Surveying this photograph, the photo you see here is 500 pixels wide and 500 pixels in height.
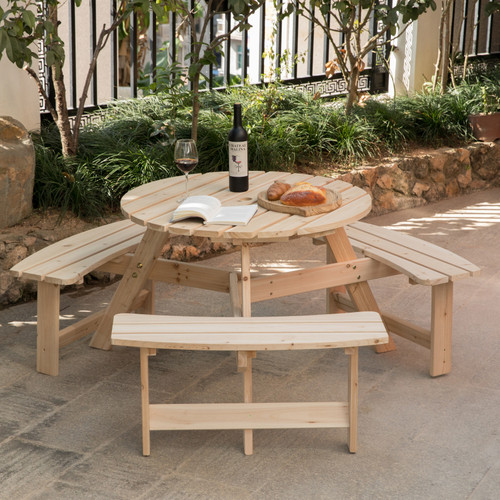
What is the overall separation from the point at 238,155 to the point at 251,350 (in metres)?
0.98

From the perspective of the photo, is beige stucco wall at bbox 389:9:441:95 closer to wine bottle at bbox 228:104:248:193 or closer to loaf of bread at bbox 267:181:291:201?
wine bottle at bbox 228:104:248:193

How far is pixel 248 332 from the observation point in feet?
8.80

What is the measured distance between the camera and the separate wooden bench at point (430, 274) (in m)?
3.26

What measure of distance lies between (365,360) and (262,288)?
1.97 ft

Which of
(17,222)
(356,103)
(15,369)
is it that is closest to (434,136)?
(356,103)

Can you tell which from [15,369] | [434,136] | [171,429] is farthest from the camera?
[434,136]

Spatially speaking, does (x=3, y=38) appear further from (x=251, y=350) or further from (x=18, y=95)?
(x=251, y=350)

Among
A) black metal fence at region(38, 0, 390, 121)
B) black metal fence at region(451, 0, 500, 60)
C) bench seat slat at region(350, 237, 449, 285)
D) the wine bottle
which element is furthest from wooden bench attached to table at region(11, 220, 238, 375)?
black metal fence at region(451, 0, 500, 60)

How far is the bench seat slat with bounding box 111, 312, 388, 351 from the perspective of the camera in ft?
8.50

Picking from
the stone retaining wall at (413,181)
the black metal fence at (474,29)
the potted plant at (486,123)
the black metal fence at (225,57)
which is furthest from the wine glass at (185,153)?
the black metal fence at (474,29)

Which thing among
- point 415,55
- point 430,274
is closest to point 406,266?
point 430,274

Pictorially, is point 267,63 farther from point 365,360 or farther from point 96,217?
point 365,360

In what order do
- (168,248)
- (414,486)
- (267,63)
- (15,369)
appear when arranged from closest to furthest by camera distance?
(414,486)
(15,369)
(168,248)
(267,63)

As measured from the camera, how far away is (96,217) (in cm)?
466
